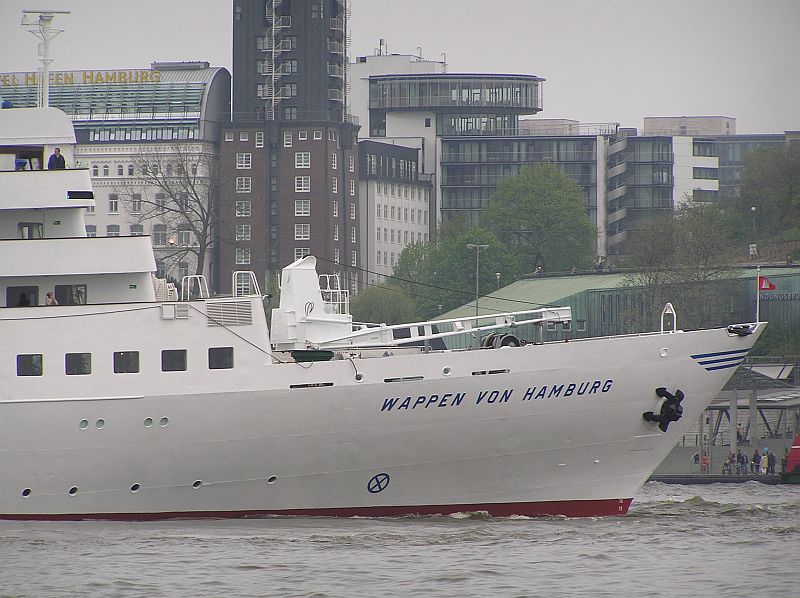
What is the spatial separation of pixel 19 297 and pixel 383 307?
2683 inches

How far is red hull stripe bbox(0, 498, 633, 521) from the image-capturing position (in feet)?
118

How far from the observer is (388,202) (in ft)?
461

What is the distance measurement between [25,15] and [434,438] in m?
15.7

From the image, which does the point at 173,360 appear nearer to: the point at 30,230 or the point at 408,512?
the point at 30,230

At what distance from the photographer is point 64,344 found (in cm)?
3578

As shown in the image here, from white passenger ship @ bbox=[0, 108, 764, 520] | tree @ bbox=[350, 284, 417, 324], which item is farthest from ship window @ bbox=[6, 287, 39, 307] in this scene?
tree @ bbox=[350, 284, 417, 324]

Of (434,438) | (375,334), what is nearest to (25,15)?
(375,334)

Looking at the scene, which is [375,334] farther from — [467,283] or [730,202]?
[730,202]

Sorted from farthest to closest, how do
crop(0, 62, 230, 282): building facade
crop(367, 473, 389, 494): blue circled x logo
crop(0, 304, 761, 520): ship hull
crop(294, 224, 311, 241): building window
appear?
crop(0, 62, 230, 282): building facade
crop(294, 224, 311, 241): building window
crop(367, 473, 389, 494): blue circled x logo
crop(0, 304, 761, 520): ship hull

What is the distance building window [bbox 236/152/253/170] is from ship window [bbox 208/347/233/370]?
90814 millimetres

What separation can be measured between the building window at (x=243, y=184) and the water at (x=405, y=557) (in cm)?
8950

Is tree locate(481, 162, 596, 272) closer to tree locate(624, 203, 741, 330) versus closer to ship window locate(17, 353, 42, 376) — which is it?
tree locate(624, 203, 741, 330)

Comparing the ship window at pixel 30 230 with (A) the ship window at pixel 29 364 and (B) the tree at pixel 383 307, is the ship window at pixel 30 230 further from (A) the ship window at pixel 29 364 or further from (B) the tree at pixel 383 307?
(B) the tree at pixel 383 307

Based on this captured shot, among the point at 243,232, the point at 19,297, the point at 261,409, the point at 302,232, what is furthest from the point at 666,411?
the point at 243,232
